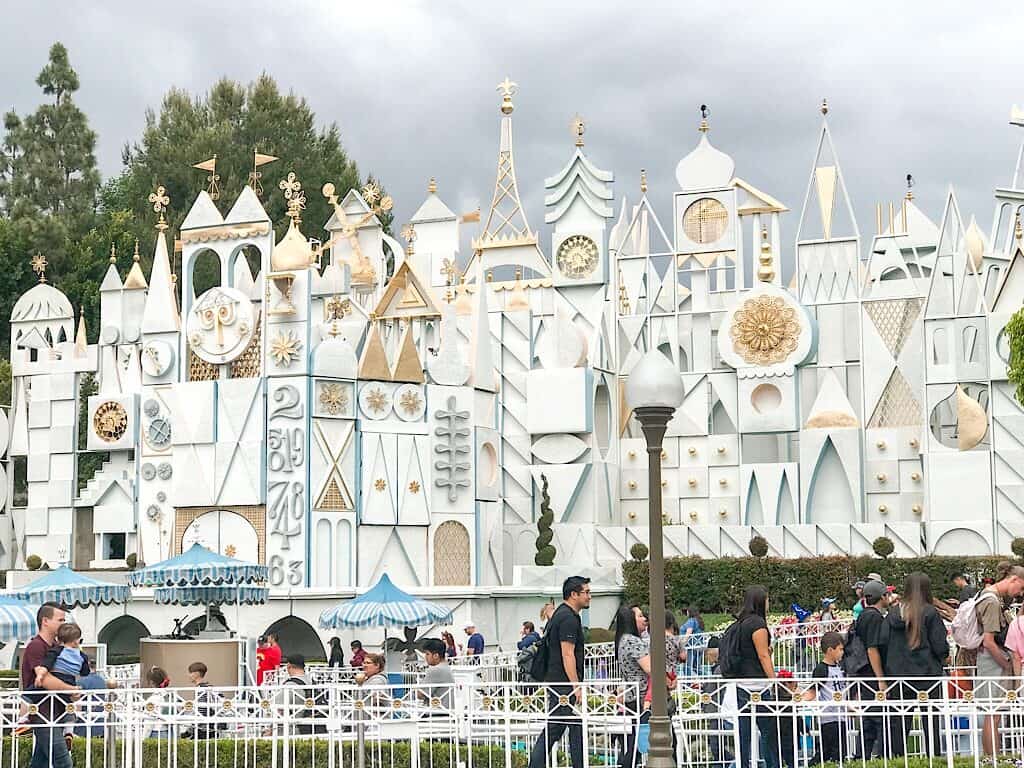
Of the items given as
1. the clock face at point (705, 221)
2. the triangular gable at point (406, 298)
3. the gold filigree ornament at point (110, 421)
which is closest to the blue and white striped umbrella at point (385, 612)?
the triangular gable at point (406, 298)

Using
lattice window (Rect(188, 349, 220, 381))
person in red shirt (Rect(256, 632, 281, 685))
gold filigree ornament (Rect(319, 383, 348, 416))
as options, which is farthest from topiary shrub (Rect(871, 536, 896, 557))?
person in red shirt (Rect(256, 632, 281, 685))

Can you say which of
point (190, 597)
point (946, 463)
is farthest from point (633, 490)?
point (190, 597)

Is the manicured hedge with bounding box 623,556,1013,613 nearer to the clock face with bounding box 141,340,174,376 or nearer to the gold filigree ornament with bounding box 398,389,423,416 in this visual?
the gold filigree ornament with bounding box 398,389,423,416

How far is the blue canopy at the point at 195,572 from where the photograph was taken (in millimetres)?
23781

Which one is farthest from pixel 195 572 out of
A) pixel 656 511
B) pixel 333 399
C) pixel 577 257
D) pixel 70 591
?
pixel 577 257

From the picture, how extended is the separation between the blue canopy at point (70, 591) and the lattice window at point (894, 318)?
846 inches

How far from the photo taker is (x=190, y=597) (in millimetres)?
23875

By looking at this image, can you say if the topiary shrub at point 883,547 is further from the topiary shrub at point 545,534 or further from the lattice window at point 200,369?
the lattice window at point 200,369

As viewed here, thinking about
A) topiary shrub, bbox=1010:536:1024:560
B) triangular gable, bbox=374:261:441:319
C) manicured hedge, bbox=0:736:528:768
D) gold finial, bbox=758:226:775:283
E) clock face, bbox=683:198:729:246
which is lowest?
manicured hedge, bbox=0:736:528:768

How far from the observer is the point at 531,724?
13820mm

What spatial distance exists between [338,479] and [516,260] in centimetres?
1352

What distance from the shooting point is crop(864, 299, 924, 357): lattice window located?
3925 centimetres

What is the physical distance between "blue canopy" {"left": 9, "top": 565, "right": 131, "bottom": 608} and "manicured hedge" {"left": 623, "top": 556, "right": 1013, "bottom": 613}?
13837mm

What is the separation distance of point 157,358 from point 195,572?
12.5 metres
